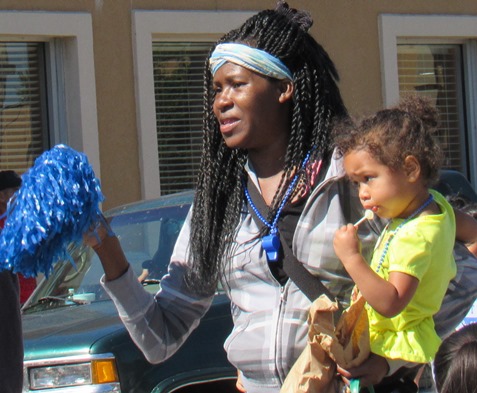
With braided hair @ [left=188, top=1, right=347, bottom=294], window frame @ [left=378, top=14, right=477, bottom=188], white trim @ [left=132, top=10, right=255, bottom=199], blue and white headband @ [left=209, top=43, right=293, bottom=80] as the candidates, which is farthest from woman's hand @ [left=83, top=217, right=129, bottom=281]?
window frame @ [left=378, top=14, right=477, bottom=188]

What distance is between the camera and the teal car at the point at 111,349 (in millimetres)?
4680

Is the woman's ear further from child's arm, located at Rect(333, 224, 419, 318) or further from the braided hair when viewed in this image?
child's arm, located at Rect(333, 224, 419, 318)

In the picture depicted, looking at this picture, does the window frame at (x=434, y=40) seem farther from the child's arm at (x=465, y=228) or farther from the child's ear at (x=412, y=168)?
the child's ear at (x=412, y=168)

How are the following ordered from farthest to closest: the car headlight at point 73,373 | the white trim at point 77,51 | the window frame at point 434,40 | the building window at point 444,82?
the building window at point 444,82
the window frame at point 434,40
the white trim at point 77,51
the car headlight at point 73,373

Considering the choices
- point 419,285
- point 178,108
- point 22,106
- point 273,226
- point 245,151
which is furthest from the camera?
A: point 178,108

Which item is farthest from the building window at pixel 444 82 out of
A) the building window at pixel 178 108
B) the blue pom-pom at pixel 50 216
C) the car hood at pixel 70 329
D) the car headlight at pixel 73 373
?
the blue pom-pom at pixel 50 216

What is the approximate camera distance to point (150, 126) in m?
9.77

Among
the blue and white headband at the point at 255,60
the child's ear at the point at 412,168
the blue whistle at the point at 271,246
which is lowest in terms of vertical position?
the blue whistle at the point at 271,246

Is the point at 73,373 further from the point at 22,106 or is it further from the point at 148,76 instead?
the point at 22,106

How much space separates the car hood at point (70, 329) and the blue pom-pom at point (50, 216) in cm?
201

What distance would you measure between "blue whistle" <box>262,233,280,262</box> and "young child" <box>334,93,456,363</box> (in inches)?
7.2

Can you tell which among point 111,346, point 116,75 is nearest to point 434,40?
point 116,75

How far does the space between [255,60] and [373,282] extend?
0.67 m

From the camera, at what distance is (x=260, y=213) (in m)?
2.81
